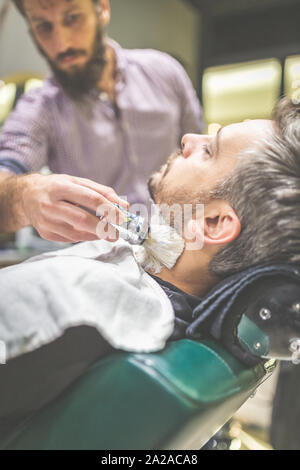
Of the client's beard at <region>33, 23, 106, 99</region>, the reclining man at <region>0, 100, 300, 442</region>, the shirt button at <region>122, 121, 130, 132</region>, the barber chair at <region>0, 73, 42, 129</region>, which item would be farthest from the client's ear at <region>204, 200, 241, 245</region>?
the barber chair at <region>0, 73, 42, 129</region>

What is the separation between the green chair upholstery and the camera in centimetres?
64

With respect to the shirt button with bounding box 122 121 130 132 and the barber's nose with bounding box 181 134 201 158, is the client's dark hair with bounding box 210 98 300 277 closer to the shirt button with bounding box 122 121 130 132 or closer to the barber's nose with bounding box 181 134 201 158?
the barber's nose with bounding box 181 134 201 158

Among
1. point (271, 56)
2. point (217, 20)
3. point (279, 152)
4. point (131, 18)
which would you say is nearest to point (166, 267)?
point (279, 152)

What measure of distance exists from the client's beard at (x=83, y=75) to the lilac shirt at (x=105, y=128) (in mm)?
20

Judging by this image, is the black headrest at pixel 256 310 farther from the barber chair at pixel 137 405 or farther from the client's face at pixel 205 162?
the client's face at pixel 205 162

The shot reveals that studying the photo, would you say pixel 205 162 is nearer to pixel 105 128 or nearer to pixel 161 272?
pixel 161 272

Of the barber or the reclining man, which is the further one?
the barber

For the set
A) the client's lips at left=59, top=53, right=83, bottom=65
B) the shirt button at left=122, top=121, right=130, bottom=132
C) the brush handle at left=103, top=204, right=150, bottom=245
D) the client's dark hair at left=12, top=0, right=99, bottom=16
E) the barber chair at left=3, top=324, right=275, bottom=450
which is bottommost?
the barber chair at left=3, top=324, right=275, bottom=450

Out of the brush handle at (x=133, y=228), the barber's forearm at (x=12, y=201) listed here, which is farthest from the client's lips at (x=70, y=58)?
the brush handle at (x=133, y=228)

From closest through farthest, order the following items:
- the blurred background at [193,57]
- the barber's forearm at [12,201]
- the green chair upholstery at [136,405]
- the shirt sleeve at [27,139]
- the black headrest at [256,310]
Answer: the green chair upholstery at [136,405] < the black headrest at [256,310] < the barber's forearm at [12,201] < the shirt sleeve at [27,139] < the blurred background at [193,57]

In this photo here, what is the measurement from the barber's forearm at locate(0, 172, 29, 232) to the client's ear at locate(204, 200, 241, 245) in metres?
0.41

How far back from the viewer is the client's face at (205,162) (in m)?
0.86

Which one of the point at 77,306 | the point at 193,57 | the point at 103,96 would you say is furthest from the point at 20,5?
the point at 77,306

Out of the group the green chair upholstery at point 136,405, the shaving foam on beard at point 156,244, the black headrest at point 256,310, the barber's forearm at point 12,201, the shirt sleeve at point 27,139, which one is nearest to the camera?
the green chair upholstery at point 136,405
